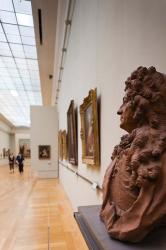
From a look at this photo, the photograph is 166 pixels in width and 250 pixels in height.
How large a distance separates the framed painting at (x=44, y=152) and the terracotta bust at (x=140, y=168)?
46.0ft

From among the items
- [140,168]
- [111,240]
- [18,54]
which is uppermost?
[18,54]

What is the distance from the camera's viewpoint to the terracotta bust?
3.66 feet

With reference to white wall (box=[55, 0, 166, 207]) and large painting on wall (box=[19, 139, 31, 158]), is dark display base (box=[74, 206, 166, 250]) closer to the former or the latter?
white wall (box=[55, 0, 166, 207])

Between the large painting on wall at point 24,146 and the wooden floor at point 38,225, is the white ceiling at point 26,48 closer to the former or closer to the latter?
the wooden floor at point 38,225

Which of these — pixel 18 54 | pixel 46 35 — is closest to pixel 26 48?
pixel 18 54

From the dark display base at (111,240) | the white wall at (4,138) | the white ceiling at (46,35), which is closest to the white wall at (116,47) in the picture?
the dark display base at (111,240)

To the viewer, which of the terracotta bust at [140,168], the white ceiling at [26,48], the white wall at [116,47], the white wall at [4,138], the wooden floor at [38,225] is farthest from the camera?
the white wall at [4,138]

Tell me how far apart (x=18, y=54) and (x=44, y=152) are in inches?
260

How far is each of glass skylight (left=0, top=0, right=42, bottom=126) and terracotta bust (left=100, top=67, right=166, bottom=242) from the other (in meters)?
7.83

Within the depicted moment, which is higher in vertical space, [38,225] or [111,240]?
[111,240]

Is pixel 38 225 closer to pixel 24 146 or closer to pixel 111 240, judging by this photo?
pixel 111 240

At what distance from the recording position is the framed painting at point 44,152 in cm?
1525

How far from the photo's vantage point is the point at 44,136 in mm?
15469

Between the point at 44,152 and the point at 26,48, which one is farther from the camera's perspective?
the point at 44,152
